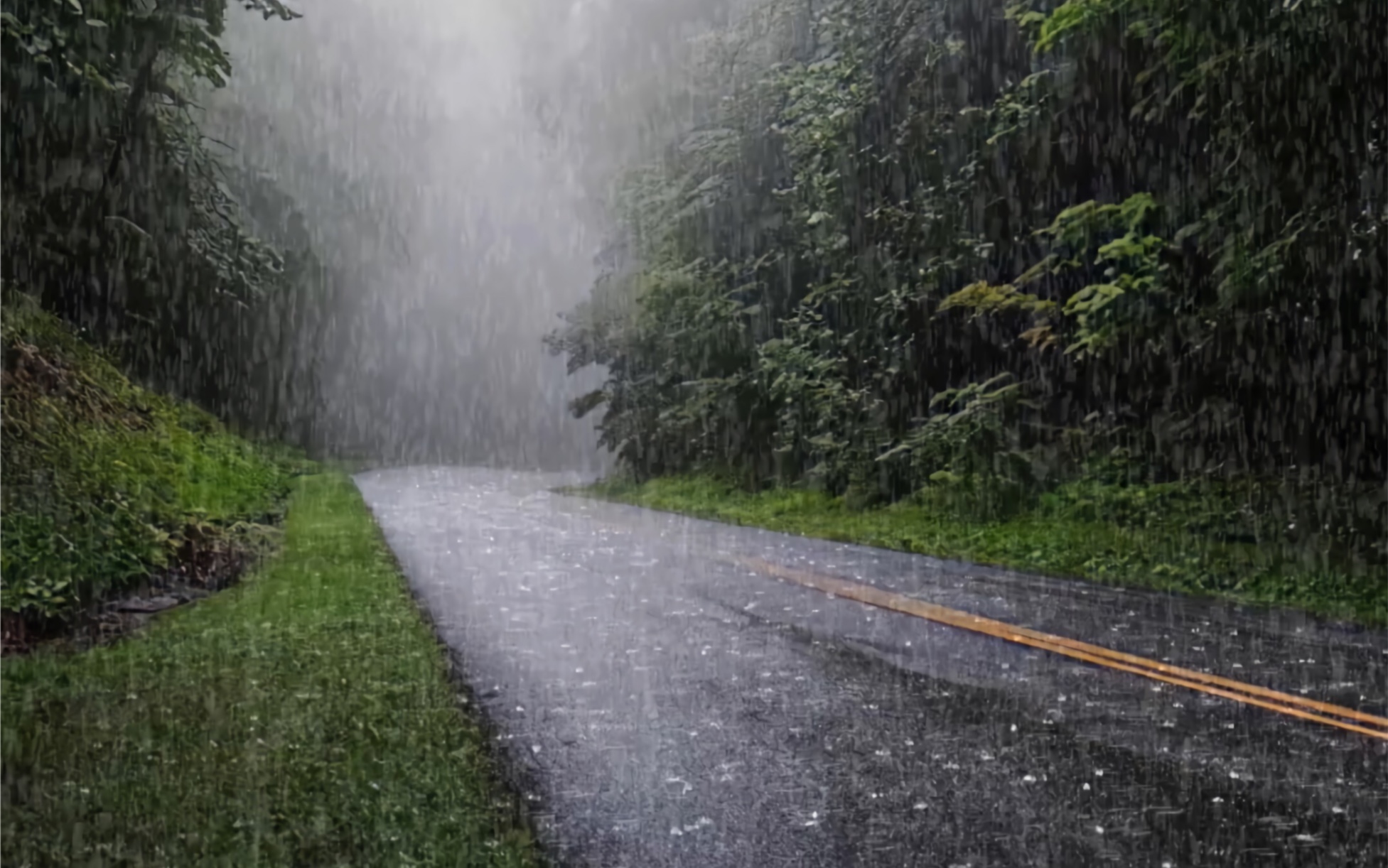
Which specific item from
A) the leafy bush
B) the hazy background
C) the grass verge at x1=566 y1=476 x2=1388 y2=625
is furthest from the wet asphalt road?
the hazy background

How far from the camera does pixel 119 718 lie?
531 centimetres

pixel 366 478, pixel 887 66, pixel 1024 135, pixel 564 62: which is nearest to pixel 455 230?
pixel 564 62

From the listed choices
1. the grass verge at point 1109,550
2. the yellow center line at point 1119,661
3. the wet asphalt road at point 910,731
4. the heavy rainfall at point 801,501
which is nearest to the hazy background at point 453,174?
the heavy rainfall at point 801,501

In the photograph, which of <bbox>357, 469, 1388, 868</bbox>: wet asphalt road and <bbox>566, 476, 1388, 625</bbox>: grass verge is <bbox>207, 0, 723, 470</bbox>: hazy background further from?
<bbox>566, 476, 1388, 625</bbox>: grass verge

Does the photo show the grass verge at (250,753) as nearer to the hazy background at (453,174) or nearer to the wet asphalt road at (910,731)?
the wet asphalt road at (910,731)

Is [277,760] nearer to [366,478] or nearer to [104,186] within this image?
[104,186]

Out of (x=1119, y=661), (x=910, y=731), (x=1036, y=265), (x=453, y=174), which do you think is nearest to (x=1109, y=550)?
(x=1036, y=265)

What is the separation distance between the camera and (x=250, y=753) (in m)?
4.66

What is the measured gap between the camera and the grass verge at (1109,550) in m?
9.23

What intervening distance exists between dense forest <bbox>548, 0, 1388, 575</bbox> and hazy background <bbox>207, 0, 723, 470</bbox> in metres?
7.27

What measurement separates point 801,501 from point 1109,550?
908cm

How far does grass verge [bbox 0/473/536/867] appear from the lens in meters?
3.67

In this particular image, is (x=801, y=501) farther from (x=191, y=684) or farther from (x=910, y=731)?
(x=910, y=731)

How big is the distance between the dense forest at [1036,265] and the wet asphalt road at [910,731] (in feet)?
10.8
